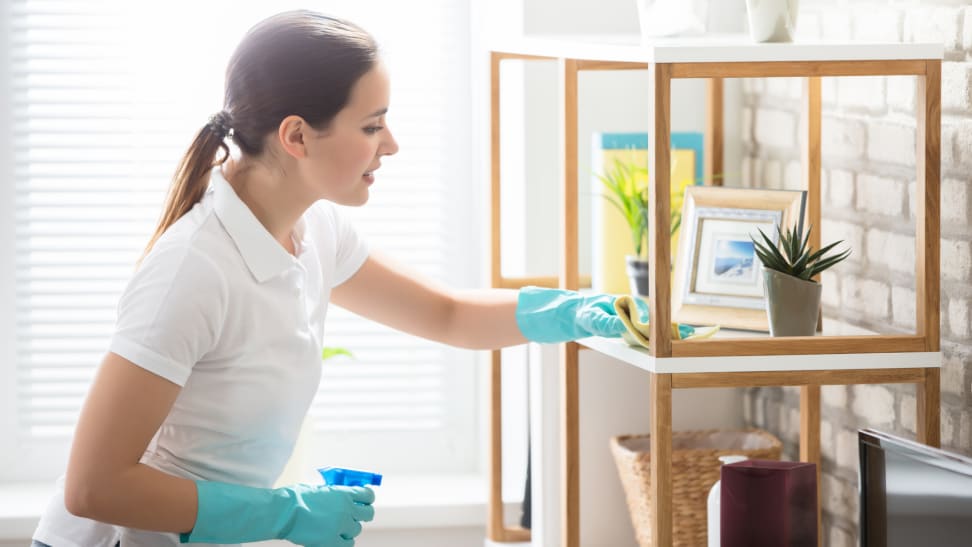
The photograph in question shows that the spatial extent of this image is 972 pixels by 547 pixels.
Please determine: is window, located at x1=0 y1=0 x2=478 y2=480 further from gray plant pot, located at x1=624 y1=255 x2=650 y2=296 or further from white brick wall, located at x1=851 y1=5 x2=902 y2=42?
white brick wall, located at x1=851 y1=5 x2=902 y2=42

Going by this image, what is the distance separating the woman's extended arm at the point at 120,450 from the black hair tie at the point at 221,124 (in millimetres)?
340

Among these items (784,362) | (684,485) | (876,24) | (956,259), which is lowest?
(684,485)

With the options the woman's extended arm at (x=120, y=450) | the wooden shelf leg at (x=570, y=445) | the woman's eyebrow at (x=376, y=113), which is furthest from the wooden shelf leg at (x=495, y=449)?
the woman's extended arm at (x=120, y=450)

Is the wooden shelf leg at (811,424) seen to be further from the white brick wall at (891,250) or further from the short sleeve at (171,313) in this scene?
the short sleeve at (171,313)

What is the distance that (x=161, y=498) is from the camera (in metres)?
1.50

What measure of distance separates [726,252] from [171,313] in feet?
2.52

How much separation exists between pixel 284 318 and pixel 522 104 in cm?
79

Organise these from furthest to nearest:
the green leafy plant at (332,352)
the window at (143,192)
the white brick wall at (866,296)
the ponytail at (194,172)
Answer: the window at (143,192) → the green leafy plant at (332,352) → the white brick wall at (866,296) → the ponytail at (194,172)

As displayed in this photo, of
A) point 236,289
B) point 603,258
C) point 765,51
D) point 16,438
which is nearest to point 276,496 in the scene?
point 236,289

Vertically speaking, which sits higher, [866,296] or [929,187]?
[929,187]

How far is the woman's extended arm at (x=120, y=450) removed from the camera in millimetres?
1459

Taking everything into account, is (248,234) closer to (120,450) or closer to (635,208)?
(120,450)

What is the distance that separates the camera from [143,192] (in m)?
2.64

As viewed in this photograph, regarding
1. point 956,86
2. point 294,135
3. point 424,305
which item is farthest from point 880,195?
point 294,135
